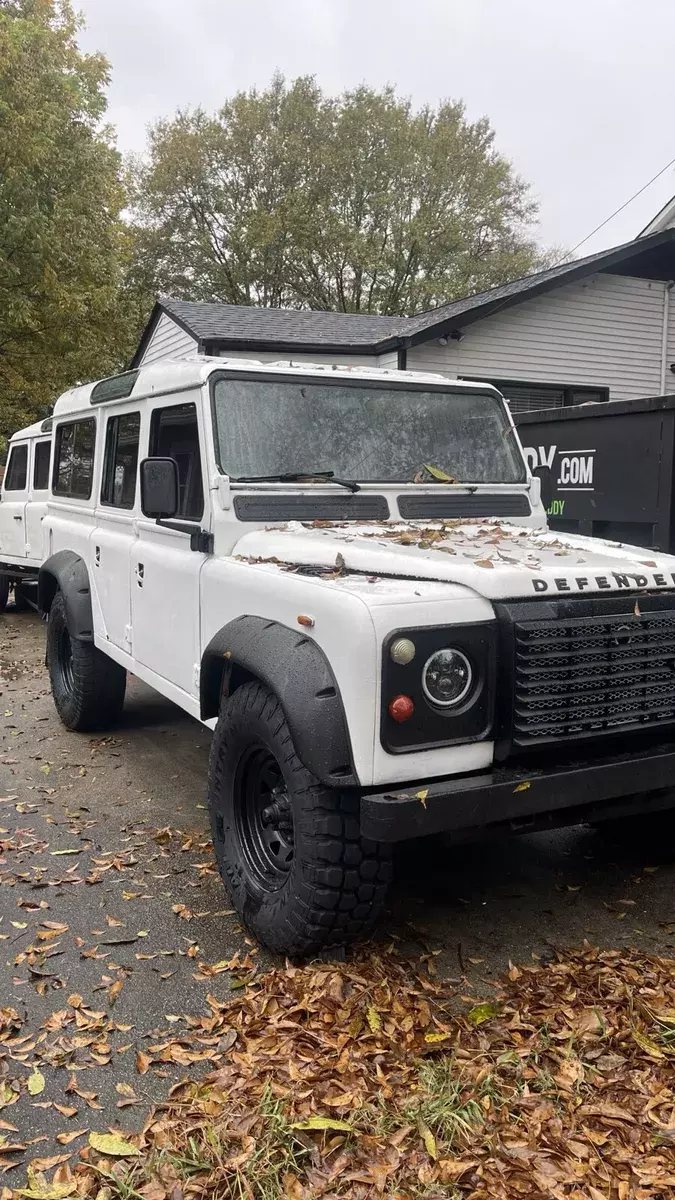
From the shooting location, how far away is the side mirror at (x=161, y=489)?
12.9 feet

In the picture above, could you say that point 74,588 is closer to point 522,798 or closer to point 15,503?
point 522,798

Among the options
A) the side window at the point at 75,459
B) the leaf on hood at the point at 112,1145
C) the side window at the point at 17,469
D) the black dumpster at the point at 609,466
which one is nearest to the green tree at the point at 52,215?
the side window at the point at 17,469

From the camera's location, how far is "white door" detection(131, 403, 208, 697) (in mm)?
4027

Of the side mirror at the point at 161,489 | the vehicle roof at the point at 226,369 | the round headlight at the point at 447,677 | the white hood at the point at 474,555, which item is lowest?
the round headlight at the point at 447,677

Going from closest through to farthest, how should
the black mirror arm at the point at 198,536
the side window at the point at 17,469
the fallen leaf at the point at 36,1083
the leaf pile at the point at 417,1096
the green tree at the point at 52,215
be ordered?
the leaf pile at the point at 417,1096, the fallen leaf at the point at 36,1083, the black mirror arm at the point at 198,536, the side window at the point at 17,469, the green tree at the point at 52,215

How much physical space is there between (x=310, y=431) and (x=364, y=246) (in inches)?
1314

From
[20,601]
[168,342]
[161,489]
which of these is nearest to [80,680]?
[161,489]

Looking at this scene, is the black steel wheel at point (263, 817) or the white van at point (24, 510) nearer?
the black steel wheel at point (263, 817)

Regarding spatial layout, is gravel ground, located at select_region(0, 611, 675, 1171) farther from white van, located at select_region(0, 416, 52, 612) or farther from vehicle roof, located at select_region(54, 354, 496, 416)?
white van, located at select_region(0, 416, 52, 612)

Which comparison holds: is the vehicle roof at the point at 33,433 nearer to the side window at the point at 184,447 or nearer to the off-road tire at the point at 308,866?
the side window at the point at 184,447

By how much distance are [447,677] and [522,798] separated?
45 centimetres

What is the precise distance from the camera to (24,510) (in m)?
10.8

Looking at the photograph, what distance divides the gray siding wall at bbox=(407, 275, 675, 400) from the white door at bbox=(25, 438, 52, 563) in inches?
210

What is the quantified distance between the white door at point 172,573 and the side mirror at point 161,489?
13 centimetres
